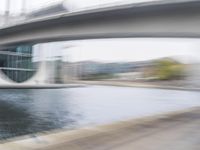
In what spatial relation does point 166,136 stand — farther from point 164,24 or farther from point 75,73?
point 75,73

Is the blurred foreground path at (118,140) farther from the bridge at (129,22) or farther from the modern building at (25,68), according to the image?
the modern building at (25,68)

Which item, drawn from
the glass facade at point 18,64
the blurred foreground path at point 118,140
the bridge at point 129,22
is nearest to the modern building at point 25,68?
the glass facade at point 18,64

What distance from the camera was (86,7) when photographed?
20859 mm

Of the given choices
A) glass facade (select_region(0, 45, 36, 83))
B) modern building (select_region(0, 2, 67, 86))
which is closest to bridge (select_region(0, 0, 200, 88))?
modern building (select_region(0, 2, 67, 86))

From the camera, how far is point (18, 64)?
7119 centimetres

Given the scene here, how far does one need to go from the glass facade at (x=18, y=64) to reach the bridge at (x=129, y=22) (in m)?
43.0

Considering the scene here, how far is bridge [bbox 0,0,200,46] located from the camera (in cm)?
1605

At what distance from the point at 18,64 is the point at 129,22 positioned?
54.7 metres

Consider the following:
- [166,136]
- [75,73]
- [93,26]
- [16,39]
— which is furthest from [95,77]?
[166,136]

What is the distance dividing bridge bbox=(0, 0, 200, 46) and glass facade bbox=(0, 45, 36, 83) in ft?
141

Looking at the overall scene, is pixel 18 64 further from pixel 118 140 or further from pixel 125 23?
pixel 118 140

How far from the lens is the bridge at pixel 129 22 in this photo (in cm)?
1605

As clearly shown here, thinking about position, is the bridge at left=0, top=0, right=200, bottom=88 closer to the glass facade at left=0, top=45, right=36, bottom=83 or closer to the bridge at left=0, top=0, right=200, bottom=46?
the bridge at left=0, top=0, right=200, bottom=46

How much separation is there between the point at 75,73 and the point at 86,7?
8414 cm
